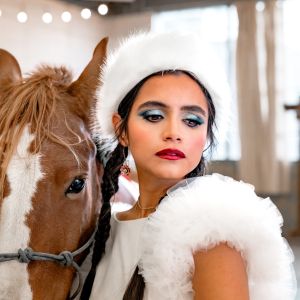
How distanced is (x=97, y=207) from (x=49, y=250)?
0.18 m

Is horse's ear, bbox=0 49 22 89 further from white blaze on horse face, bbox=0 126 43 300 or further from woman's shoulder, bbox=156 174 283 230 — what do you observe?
woman's shoulder, bbox=156 174 283 230

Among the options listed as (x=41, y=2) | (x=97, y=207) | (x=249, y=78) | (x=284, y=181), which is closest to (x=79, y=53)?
(x=41, y=2)

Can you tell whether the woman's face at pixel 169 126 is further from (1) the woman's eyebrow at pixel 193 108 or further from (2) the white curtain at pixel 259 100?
(2) the white curtain at pixel 259 100

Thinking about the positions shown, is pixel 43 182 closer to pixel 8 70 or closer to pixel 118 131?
pixel 118 131

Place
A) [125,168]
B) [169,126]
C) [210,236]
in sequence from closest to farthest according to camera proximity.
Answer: [210,236] < [169,126] < [125,168]

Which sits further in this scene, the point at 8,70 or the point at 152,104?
the point at 8,70

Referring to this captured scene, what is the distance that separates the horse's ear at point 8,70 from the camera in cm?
115

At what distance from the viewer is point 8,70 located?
1.17 m

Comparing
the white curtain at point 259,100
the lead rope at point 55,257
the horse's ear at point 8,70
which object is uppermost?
the white curtain at point 259,100

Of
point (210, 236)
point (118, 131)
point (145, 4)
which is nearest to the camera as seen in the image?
point (210, 236)

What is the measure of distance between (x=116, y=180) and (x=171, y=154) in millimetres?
270

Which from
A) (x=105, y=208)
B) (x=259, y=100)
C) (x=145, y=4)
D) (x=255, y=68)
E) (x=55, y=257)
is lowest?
(x=55, y=257)

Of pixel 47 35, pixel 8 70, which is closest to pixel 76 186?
pixel 8 70

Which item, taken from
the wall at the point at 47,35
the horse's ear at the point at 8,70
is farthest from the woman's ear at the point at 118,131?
the wall at the point at 47,35
